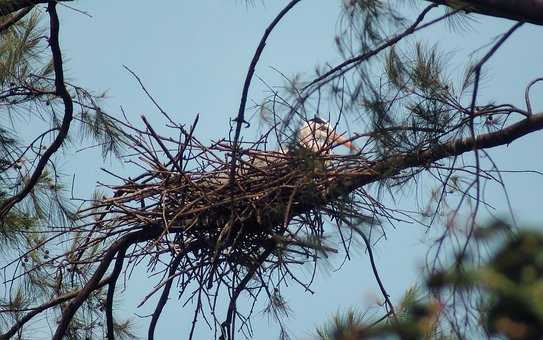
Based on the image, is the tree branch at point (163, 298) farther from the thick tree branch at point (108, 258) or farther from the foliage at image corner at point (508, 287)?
the foliage at image corner at point (508, 287)

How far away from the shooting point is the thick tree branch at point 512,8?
170 cm

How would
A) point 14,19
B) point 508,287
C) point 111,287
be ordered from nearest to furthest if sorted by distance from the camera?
point 508,287, point 14,19, point 111,287

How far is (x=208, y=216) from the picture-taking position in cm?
268

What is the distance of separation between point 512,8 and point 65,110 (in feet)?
5.15

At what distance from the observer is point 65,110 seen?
2.85 meters

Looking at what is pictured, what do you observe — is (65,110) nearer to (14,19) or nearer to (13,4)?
(14,19)

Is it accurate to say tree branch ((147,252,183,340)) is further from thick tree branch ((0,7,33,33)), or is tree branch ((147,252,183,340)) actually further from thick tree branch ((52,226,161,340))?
thick tree branch ((0,7,33,33))

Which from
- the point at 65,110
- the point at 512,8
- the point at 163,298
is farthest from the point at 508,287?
the point at 65,110

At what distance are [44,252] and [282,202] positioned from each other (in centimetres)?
97

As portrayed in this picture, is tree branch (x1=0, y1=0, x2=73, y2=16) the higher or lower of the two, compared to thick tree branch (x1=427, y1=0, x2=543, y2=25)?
higher

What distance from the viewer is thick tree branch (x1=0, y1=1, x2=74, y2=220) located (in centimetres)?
256

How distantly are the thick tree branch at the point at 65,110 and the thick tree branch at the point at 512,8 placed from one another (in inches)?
47.1

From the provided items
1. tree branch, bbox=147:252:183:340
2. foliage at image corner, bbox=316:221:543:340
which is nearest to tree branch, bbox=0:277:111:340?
tree branch, bbox=147:252:183:340

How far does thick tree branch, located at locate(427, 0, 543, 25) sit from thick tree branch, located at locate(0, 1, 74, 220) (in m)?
1.20
